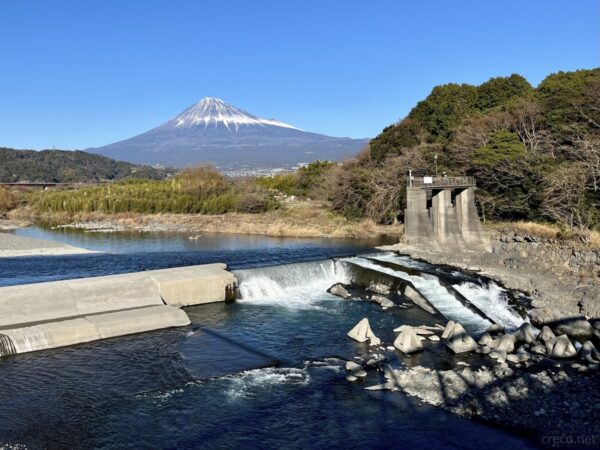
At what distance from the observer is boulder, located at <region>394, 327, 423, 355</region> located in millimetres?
10195

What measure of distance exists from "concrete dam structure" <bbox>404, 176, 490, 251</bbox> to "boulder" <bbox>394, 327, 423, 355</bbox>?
13008 mm

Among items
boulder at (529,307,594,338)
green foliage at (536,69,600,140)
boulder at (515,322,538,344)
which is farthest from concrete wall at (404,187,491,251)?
boulder at (515,322,538,344)

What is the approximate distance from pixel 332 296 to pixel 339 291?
0.29m

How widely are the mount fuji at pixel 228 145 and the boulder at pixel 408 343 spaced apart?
12054 cm

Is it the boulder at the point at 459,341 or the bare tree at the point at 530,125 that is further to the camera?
the bare tree at the point at 530,125

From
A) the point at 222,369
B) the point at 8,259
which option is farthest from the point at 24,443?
the point at 8,259

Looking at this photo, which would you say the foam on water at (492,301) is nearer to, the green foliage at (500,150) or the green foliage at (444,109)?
the green foliage at (500,150)

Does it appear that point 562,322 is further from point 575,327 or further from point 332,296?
point 332,296

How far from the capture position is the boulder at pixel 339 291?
50.2 feet

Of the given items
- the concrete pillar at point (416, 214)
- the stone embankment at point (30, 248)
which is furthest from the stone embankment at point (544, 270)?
the stone embankment at point (30, 248)

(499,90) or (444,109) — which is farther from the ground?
(499,90)

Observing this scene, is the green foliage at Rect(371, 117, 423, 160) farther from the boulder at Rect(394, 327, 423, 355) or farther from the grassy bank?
the boulder at Rect(394, 327, 423, 355)

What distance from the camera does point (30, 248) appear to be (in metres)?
23.5

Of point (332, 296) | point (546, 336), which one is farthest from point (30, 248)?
point (546, 336)
